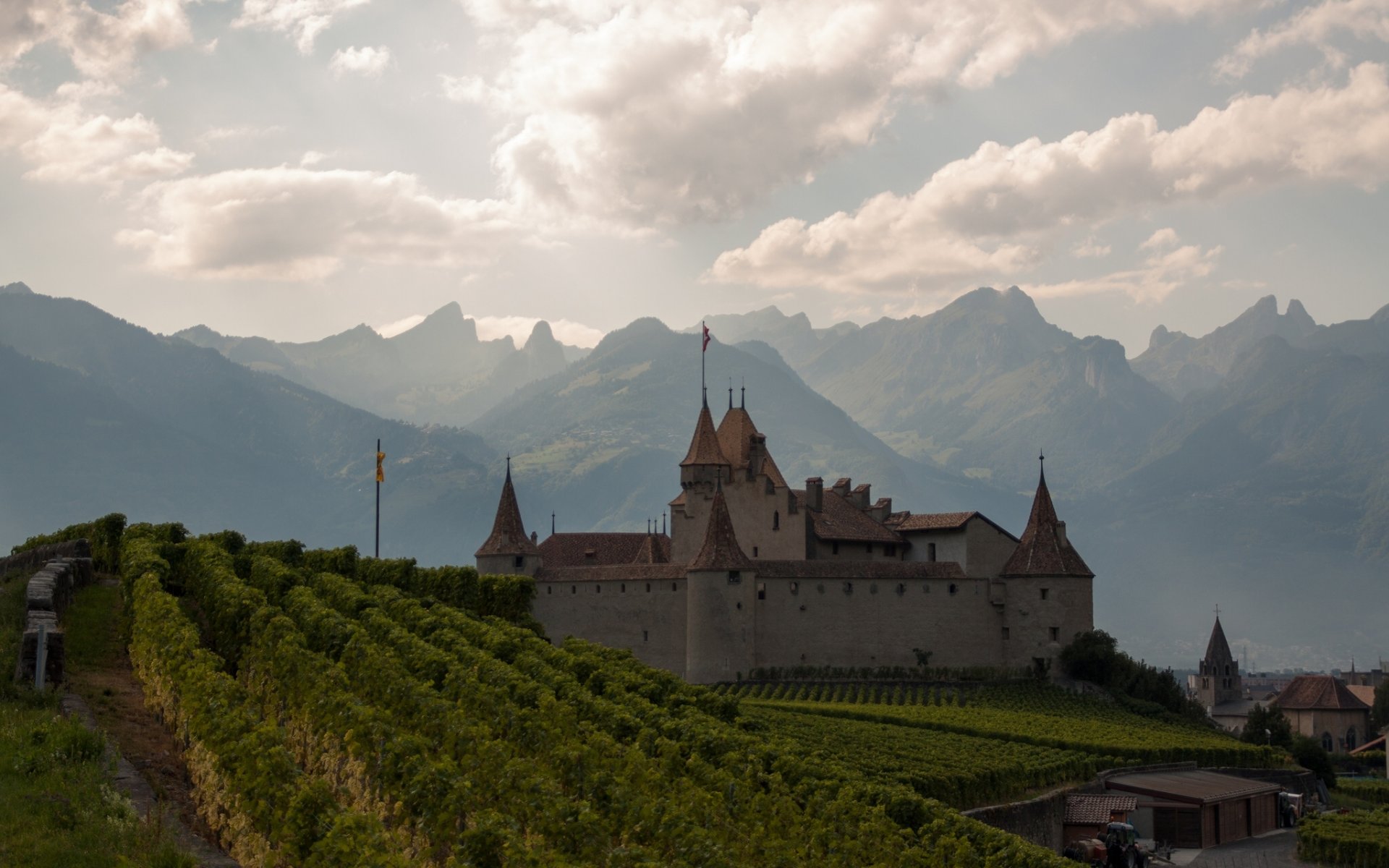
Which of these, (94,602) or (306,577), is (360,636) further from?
(306,577)

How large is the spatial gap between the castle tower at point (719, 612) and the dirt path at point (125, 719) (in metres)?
40.8

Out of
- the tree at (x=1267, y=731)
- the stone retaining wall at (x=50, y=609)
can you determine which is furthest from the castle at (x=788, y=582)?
the stone retaining wall at (x=50, y=609)

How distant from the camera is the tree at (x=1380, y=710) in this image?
14038 cm

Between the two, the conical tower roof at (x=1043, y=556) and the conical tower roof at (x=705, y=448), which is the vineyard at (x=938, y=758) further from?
the conical tower roof at (x=705, y=448)

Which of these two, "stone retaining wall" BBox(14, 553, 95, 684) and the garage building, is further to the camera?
the garage building

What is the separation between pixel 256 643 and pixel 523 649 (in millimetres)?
10444

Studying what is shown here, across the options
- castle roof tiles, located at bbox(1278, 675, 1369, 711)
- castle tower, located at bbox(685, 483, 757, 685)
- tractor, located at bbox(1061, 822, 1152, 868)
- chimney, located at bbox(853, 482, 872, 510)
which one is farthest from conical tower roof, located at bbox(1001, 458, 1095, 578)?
castle roof tiles, located at bbox(1278, 675, 1369, 711)

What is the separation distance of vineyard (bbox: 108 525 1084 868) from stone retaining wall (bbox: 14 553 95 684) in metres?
1.31

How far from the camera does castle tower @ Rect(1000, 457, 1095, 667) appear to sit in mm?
81188

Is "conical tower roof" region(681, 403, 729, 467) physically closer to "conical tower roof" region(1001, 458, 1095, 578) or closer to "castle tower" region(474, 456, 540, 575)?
"castle tower" region(474, 456, 540, 575)

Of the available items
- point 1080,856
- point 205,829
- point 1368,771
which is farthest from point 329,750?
point 1368,771

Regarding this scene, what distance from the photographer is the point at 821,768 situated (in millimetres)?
35531

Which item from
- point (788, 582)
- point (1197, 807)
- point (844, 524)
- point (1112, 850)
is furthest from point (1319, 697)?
point (1112, 850)

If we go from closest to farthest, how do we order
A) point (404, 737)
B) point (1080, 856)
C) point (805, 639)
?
point (404, 737) → point (1080, 856) → point (805, 639)
